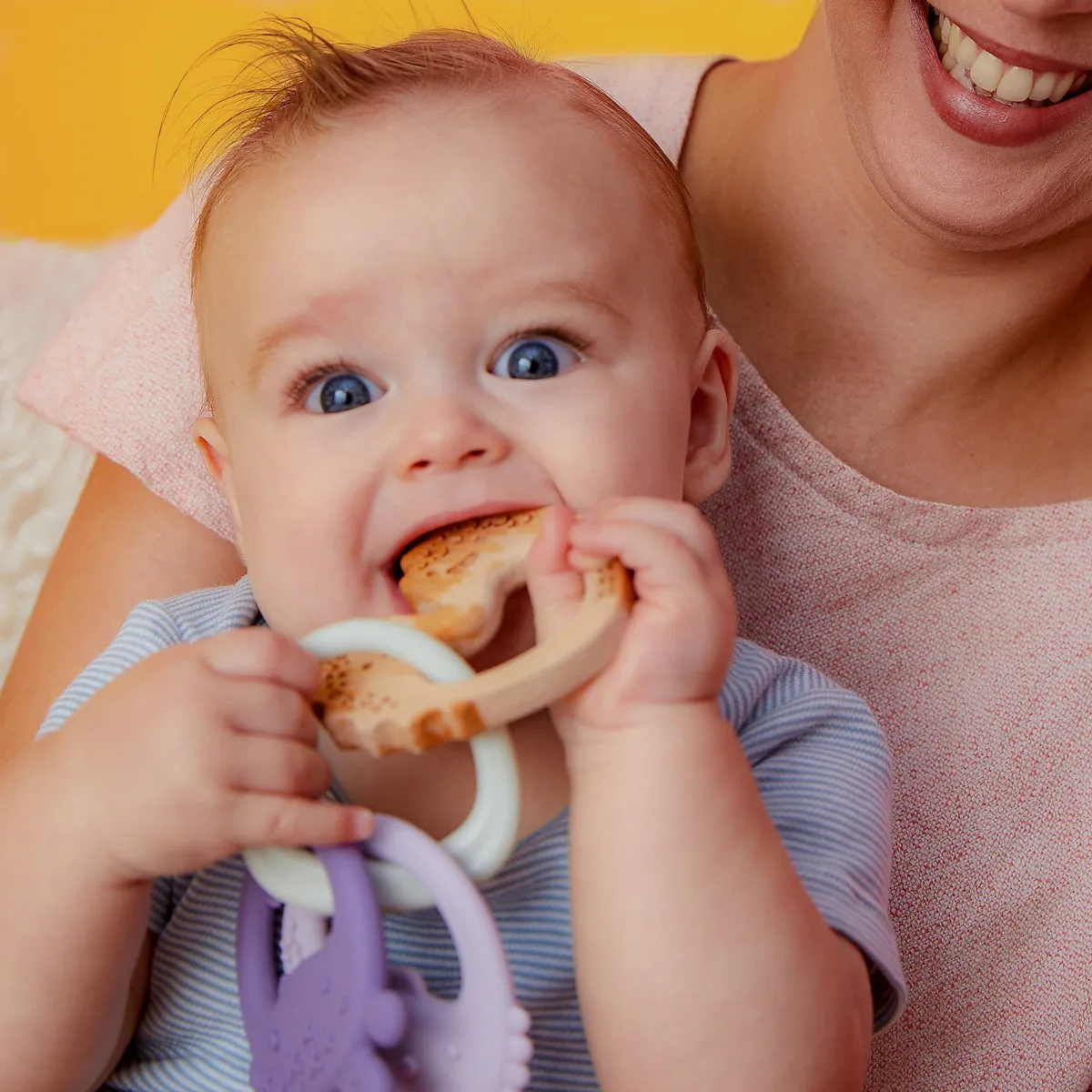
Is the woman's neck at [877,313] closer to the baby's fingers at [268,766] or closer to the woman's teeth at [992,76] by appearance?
the woman's teeth at [992,76]

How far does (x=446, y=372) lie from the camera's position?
0.83 meters

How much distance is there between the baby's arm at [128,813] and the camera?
715 mm

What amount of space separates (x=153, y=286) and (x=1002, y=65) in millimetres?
725

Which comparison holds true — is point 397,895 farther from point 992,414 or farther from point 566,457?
point 992,414

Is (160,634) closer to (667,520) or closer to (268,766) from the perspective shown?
(268,766)

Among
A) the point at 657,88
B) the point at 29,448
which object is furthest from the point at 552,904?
the point at 29,448

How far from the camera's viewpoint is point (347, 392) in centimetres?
86

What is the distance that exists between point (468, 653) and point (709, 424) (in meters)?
0.32

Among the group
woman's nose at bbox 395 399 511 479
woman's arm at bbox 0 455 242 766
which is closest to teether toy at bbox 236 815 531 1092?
woman's nose at bbox 395 399 511 479

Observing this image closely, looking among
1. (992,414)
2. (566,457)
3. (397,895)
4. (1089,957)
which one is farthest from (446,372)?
(1089,957)

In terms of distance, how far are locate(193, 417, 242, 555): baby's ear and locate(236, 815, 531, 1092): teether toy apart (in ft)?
1.13

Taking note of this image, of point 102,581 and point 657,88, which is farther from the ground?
point 657,88

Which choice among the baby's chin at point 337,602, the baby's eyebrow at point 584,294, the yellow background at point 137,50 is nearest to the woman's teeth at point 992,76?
the baby's eyebrow at point 584,294

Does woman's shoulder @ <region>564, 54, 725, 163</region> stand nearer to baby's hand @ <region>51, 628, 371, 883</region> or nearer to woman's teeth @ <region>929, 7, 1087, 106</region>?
woman's teeth @ <region>929, 7, 1087, 106</region>
